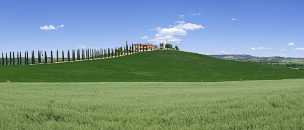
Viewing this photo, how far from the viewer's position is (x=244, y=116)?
14.8 m

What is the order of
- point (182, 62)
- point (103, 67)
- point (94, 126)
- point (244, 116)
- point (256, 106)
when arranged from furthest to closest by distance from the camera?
1. point (182, 62)
2. point (103, 67)
3. point (256, 106)
4. point (244, 116)
5. point (94, 126)

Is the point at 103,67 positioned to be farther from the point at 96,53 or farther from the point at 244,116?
the point at 244,116

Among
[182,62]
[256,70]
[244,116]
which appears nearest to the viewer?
[244,116]

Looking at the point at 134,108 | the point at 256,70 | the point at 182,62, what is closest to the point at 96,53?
the point at 182,62

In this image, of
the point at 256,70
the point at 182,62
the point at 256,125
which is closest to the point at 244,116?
the point at 256,125

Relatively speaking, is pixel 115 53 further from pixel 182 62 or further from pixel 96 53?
pixel 182 62

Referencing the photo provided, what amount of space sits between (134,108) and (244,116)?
12.1 ft

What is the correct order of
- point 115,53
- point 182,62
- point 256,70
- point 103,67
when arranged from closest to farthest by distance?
point 103,67 → point 256,70 → point 182,62 → point 115,53

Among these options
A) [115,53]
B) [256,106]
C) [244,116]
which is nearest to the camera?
[244,116]

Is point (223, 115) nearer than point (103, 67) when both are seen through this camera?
Yes

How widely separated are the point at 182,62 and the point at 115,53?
3540cm

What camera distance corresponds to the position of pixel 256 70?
129m

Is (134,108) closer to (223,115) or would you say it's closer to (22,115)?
(223,115)

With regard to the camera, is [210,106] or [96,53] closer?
[210,106]
